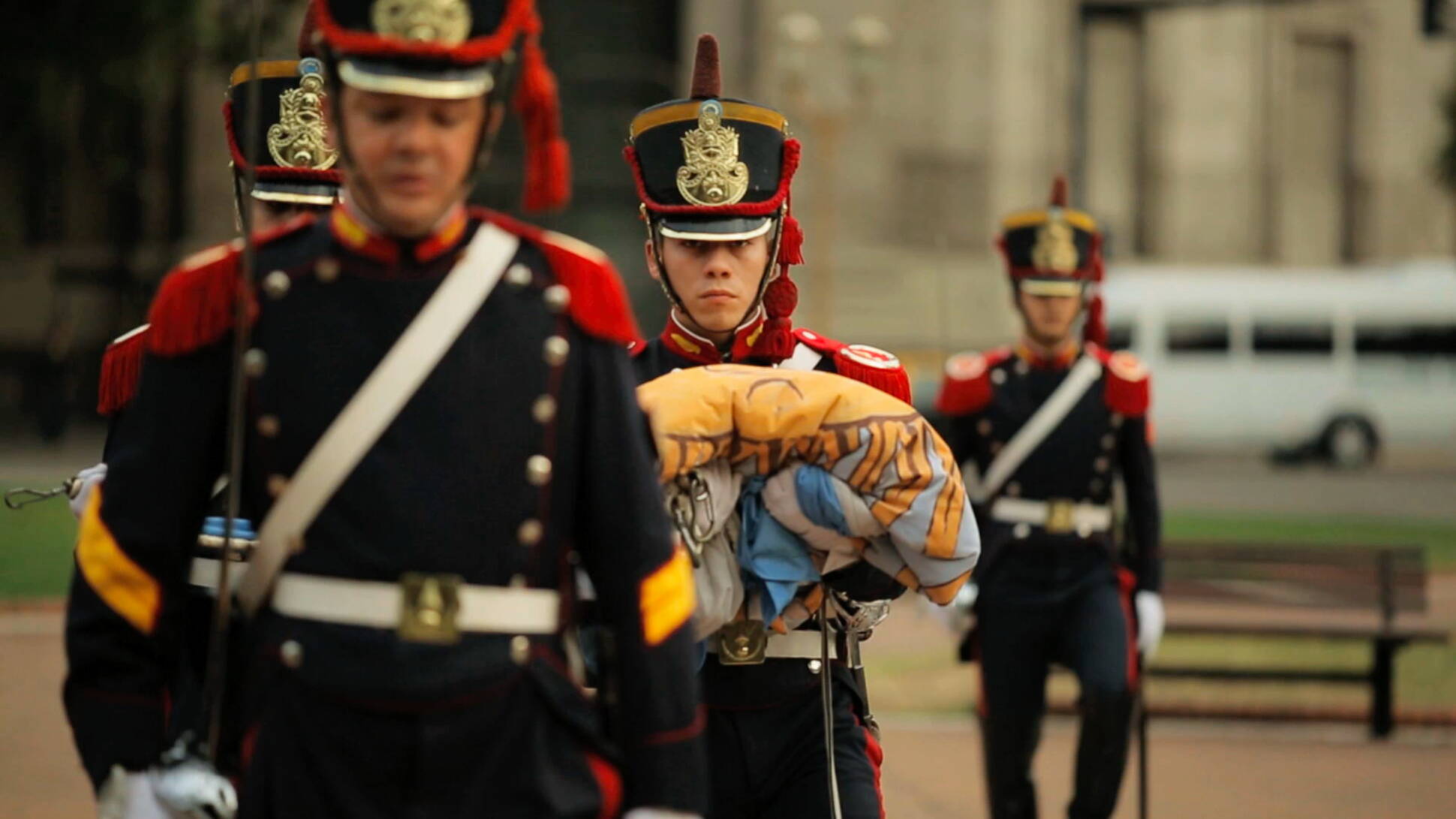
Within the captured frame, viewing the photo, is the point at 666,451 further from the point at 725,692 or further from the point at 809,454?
the point at 725,692

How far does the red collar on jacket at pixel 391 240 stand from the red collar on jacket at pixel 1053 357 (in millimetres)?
4753

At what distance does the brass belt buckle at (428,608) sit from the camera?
9.80 ft

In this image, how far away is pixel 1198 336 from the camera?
105ft

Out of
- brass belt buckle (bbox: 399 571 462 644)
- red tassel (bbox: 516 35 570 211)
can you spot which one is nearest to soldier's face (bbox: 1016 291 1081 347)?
red tassel (bbox: 516 35 570 211)

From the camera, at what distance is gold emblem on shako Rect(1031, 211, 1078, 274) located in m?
7.70

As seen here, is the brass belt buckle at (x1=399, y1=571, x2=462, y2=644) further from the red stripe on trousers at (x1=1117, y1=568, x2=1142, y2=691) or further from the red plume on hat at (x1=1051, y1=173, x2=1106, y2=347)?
the red plume on hat at (x1=1051, y1=173, x2=1106, y2=347)

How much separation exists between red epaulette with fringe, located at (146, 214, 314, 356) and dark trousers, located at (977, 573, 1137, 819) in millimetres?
4469

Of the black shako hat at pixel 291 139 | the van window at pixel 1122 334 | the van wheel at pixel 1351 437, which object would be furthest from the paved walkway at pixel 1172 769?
the van wheel at pixel 1351 437

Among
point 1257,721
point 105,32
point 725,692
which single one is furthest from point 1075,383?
point 105,32

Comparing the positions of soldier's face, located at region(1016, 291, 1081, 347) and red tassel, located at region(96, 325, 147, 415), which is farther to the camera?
soldier's face, located at region(1016, 291, 1081, 347)

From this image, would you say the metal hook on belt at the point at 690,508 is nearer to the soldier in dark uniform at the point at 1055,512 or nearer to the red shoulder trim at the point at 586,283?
the red shoulder trim at the point at 586,283

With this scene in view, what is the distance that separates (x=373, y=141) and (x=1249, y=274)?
101 ft

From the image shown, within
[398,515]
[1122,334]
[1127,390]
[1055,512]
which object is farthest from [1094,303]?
[1122,334]

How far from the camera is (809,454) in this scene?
430 centimetres
